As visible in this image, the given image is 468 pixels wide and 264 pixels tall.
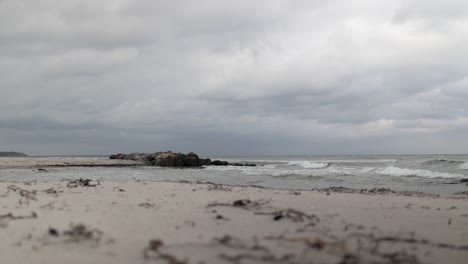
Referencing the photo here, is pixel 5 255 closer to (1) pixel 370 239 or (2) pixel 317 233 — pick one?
(2) pixel 317 233

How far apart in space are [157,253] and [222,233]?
1.02 m

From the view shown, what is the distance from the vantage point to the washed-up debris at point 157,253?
396 centimetres

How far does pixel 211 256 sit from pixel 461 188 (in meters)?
16.2

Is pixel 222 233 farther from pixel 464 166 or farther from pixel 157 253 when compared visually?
pixel 464 166

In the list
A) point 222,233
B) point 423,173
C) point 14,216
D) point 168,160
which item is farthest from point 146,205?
point 168,160

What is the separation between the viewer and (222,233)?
4.98 meters

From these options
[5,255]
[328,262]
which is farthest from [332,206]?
[5,255]

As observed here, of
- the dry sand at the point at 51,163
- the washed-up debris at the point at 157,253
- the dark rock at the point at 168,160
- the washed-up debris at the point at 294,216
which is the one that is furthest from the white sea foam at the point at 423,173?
the dry sand at the point at 51,163

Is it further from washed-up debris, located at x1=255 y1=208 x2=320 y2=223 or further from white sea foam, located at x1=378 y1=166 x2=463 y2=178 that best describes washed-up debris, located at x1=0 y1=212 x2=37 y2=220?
white sea foam, located at x1=378 y1=166 x2=463 y2=178

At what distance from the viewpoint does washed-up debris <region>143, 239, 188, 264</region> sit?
3.96m

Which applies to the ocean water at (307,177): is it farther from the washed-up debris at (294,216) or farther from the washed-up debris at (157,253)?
the washed-up debris at (157,253)

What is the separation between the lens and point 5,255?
14.0 feet

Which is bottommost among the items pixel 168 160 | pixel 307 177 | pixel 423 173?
pixel 307 177

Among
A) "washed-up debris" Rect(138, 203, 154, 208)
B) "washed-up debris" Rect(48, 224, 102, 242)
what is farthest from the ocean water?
"washed-up debris" Rect(48, 224, 102, 242)
